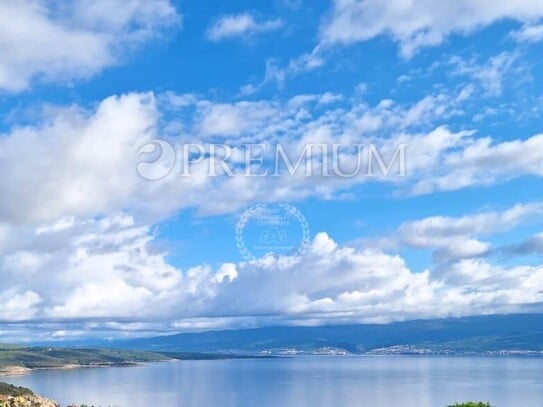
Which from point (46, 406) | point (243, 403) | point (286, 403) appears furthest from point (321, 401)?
point (46, 406)

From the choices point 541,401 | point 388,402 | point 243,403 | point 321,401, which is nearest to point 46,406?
point 243,403

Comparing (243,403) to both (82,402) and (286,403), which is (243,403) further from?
(82,402)

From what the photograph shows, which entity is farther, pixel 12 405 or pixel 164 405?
pixel 164 405

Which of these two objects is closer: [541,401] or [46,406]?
[46,406]

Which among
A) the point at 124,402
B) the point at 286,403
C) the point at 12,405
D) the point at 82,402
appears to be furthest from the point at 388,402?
the point at 12,405

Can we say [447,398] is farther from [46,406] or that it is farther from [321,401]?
[46,406]

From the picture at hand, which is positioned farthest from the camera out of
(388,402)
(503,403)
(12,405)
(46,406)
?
(388,402)

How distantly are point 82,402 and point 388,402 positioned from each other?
90.7 metres

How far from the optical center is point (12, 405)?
13212 cm

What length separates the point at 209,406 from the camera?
18875cm

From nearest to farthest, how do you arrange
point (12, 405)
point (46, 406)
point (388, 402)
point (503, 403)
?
point (12, 405)
point (46, 406)
point (503, 403)
point (388, 402)

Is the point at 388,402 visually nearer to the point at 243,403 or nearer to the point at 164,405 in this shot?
the point at 243,403

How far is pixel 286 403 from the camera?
629ft

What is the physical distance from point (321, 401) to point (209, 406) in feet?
110
